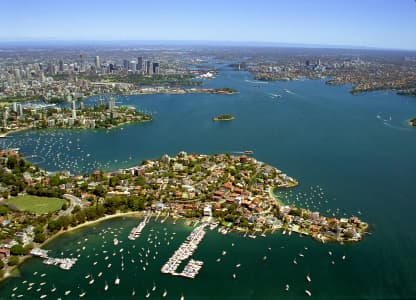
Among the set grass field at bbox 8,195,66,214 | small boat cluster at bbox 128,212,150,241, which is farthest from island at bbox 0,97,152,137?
small boat cluster at bbox 128,212,150,241

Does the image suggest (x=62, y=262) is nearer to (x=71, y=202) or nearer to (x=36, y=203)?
(x=71, y=202)

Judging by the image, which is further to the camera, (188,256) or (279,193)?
(279,193)

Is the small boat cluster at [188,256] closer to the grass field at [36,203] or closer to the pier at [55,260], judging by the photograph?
the pier at [55,260]

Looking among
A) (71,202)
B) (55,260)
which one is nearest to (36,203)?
(71,202)

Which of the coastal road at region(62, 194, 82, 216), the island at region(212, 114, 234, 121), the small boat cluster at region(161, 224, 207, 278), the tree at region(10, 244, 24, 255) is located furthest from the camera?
the island at region(212, 114, 234, 121)

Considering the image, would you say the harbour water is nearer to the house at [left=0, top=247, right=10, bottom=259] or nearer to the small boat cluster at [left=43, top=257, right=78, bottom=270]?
→ the small boat cluster at [left=43, top=257, right=78, bottom=270]

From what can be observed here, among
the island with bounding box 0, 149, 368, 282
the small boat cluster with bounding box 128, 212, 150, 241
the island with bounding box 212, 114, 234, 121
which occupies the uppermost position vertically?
the island with bounding box 212, 114, 234, 121
